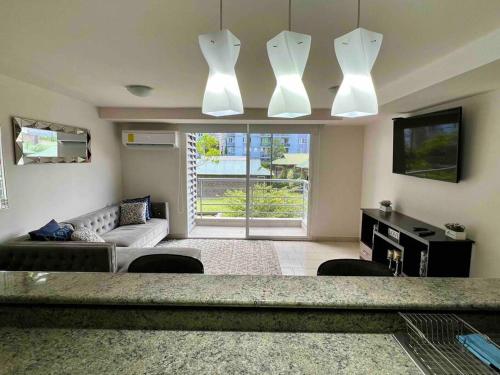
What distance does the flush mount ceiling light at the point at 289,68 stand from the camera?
117 centimetres

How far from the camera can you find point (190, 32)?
1.69 meters

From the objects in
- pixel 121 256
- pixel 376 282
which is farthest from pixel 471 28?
pixel 121 256

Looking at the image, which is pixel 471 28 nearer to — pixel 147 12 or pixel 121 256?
pixel 147 12

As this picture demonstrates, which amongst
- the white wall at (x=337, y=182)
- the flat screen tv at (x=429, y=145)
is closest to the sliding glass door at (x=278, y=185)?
the white wall at (x=337, y=182)

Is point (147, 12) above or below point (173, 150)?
above

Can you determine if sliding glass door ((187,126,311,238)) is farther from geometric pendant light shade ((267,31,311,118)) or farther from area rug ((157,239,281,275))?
geometric pendant light shade ((267,31,311,118))

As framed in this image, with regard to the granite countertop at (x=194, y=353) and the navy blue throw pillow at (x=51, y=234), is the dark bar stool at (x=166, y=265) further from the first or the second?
the navy blue throw pillow at (x=51, y=234)

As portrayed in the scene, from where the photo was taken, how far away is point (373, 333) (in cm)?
101

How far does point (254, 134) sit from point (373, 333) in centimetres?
431

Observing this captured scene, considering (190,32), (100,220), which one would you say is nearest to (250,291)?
(190,32)

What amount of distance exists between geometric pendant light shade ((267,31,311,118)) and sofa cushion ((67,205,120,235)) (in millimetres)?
3021

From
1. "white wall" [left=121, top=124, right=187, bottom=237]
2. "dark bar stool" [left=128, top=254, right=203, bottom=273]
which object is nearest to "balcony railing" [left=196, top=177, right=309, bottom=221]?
"white wall" [left=121, top=124, right=187, bottom=237]

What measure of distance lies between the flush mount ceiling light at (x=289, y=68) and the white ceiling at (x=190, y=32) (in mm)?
319

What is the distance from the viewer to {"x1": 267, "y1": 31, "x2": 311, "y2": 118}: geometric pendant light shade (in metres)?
1.17
